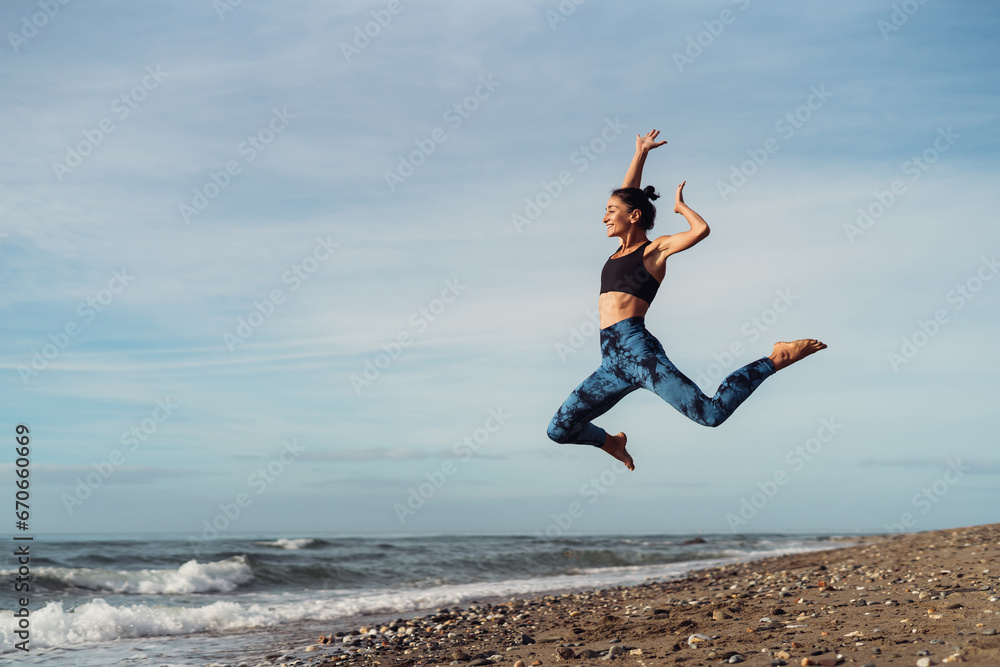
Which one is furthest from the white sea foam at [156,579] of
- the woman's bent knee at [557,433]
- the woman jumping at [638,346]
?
the woman jumping at [638,346]

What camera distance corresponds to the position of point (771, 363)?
6.87 meters

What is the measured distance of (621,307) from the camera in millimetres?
7023

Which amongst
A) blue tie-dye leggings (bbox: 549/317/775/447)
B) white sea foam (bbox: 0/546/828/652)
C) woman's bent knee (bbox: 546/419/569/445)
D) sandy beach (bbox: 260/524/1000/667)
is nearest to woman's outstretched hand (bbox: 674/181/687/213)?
blue tie-dye leggings (bbox: 549/317/775/447)

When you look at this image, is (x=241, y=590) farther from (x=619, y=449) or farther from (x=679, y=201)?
(x=679, y=201)

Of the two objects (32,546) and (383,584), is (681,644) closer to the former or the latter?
(383,584)

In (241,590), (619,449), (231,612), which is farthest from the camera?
(241,590)

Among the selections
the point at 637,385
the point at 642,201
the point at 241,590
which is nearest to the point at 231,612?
the point at 241,590

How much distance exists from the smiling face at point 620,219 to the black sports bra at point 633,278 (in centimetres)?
25

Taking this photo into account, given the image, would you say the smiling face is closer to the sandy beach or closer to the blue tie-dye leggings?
the blue tie-dye leggings

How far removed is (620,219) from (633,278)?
0.64m

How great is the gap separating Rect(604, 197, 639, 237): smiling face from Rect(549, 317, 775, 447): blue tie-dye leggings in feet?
2.90

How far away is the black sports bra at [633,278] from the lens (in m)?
6.96

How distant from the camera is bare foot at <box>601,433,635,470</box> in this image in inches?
306

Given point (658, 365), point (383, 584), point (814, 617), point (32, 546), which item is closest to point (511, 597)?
point (383, 584)
